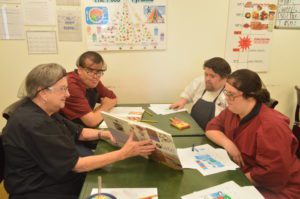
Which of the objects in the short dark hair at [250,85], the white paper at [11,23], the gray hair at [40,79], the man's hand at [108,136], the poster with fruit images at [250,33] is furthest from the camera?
the poster with fruit images at [250,33]

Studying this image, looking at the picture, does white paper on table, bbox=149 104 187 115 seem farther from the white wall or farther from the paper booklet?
the paper booklet

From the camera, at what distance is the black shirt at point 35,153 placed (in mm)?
1179

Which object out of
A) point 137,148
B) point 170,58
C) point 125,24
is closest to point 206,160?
point 137,148

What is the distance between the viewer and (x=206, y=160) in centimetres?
142

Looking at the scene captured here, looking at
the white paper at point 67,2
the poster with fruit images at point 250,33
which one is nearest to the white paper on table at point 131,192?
the white paper at point 67,2

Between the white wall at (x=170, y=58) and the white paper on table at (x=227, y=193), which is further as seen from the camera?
the white wall at (x=170, y=58)

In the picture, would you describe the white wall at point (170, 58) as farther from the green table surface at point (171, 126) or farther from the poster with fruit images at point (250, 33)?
the green table surface at point (171, 126)

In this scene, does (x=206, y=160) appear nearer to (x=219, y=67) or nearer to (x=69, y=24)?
(x=219, y=67)

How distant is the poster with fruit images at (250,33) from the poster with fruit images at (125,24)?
0.82 m

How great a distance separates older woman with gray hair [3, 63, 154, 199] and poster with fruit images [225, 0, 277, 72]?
2.16 metres

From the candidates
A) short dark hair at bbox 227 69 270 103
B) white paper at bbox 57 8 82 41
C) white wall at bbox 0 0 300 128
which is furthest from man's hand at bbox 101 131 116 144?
white paper at bbox 57 8 82 41

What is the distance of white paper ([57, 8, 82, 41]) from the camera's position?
8.87 feet

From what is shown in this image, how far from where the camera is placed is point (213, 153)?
4.98 ft

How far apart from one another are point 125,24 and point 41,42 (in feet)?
3.14
